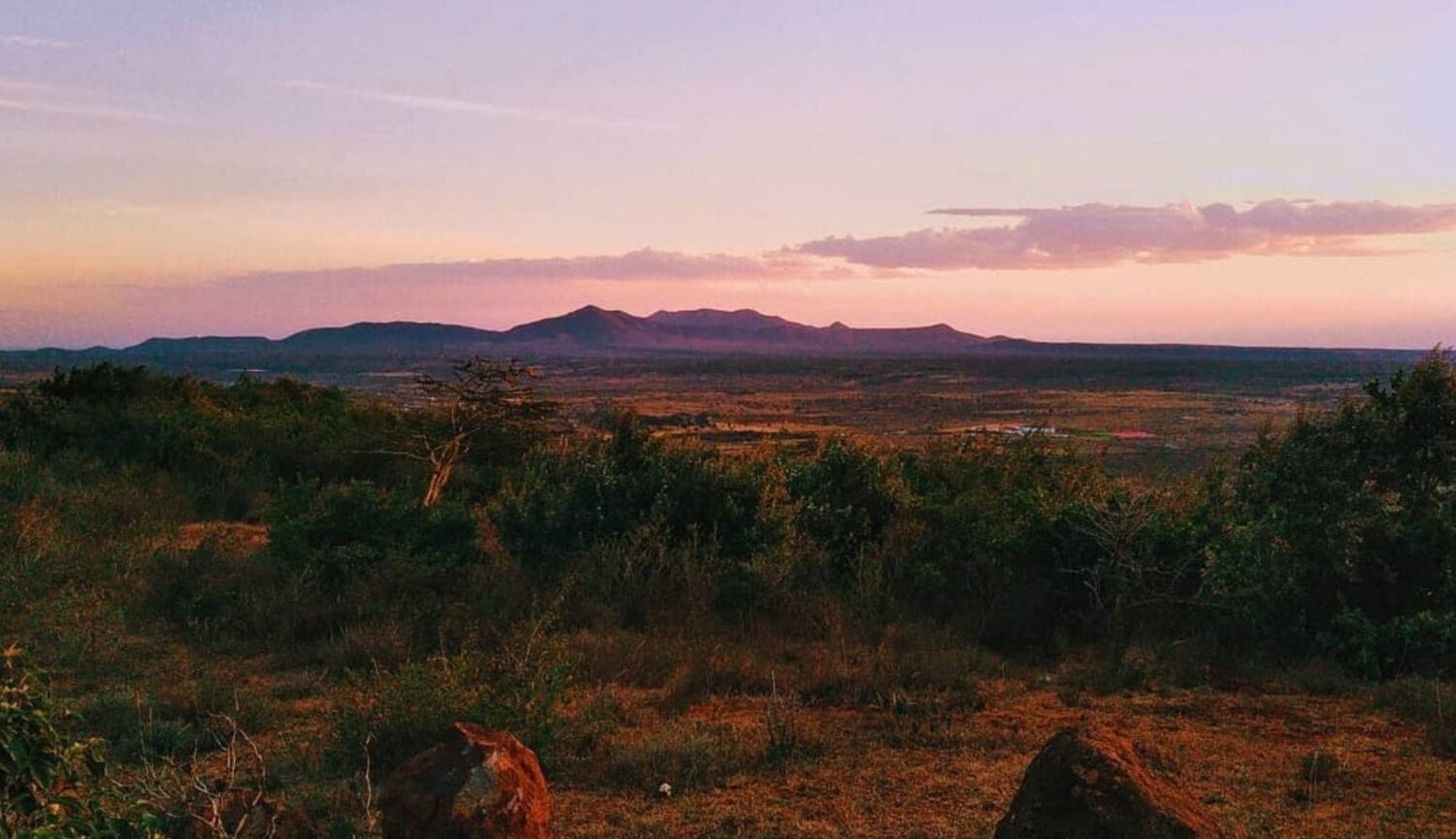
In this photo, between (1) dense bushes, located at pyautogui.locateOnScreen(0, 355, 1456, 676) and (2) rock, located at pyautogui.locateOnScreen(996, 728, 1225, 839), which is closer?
(2) rock, located at pyautogui.locateOnScreen(996, 728, 1225, 839)

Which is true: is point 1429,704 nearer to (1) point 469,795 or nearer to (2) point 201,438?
(1) point 469,795

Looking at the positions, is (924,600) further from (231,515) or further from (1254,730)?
(231,515)

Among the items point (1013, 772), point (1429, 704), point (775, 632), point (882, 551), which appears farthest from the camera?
point (882, 551)

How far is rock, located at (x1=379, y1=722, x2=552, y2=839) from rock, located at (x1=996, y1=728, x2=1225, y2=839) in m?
1.99

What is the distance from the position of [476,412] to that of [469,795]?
38.2 feet

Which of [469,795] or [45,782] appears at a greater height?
[45,782]

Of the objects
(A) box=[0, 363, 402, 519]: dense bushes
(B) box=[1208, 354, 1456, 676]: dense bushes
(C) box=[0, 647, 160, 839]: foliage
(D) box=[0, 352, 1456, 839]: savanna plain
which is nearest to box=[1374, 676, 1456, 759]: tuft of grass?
(D) box=[0, 352, 1456, 839]: savanna plain

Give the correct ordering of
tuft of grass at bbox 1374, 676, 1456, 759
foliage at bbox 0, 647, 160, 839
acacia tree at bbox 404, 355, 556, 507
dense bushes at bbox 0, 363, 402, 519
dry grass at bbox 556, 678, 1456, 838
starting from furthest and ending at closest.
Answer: dense bushes at bbox 0, 363, 402, 519, acacia tree at bbox 404, 355, 556, 507, tuft of grass at bbox 1374, 676, 1456, 759, dry grass at bbox 556, 678, 1456, 838, foliage at bbox 0, 647, 160, 839

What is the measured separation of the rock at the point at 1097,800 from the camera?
376 centimetres

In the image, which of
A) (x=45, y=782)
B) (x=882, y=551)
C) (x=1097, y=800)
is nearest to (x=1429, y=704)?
(x=882, y=551)

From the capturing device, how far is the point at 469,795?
3963mm

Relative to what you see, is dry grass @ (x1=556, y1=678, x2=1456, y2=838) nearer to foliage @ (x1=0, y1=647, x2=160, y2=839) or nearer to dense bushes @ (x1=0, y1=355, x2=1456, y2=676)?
dense bushes @ (x1=0, y1=355, x2=1456, y2=676)

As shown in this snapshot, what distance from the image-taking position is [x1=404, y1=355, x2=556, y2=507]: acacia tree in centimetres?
1462

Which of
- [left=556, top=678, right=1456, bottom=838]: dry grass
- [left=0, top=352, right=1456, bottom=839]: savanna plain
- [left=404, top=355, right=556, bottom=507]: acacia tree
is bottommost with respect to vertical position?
[left=556, top=678, right=1456, bottom=838]: dry grass
